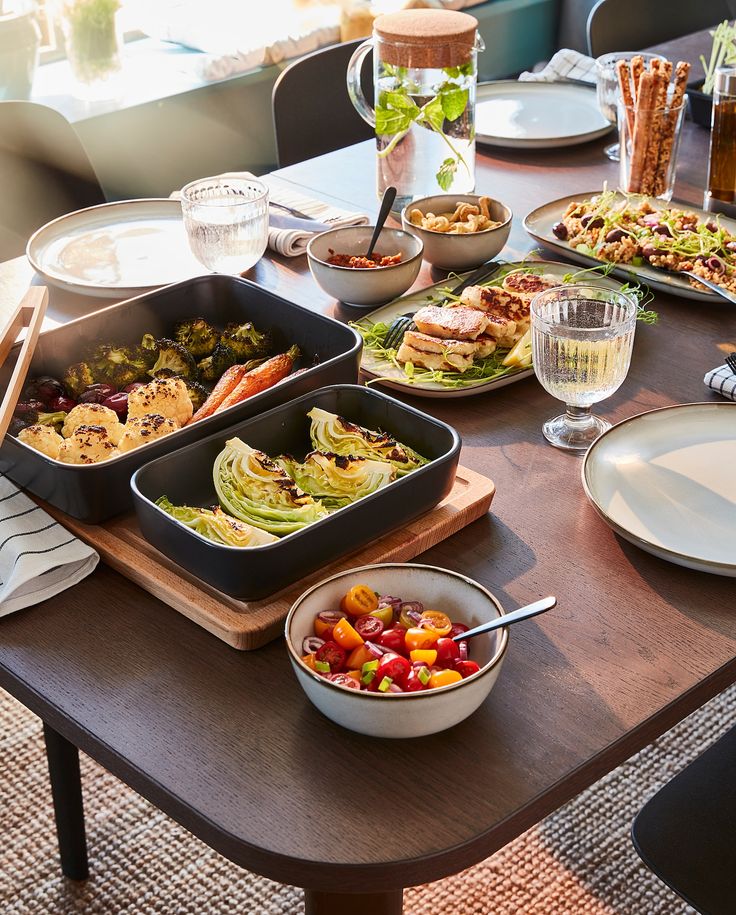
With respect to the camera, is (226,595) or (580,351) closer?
(226,595)

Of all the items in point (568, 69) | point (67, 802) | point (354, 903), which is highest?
point (568, 69)

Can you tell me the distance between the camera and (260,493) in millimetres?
1024

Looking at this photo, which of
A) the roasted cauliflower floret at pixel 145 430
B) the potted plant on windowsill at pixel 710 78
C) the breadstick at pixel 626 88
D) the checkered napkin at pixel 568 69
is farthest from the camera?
the checkered napkin at pixel 568 69

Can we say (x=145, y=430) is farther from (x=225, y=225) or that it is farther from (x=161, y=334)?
(x=225, y=225)

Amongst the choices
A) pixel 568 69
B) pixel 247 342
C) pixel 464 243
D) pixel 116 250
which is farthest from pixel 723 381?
pixel 568 69

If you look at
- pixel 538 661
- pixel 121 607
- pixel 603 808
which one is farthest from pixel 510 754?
pixel 603 808

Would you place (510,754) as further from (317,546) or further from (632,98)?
(632,98)

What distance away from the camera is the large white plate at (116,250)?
1595 mm

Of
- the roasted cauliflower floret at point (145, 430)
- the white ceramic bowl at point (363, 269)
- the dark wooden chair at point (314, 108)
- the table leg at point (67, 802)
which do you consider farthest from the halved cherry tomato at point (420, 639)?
the dark wooden chair at point (314, 108)

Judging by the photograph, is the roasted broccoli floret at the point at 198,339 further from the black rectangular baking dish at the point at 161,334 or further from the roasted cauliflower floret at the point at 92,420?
the roasted cauliflower floret at the point at 92,420

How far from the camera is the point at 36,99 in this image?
121 inches

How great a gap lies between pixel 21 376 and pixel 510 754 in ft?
2.09

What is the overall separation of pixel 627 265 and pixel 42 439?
88cm

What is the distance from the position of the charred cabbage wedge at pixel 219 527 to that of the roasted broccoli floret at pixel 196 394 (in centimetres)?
25
